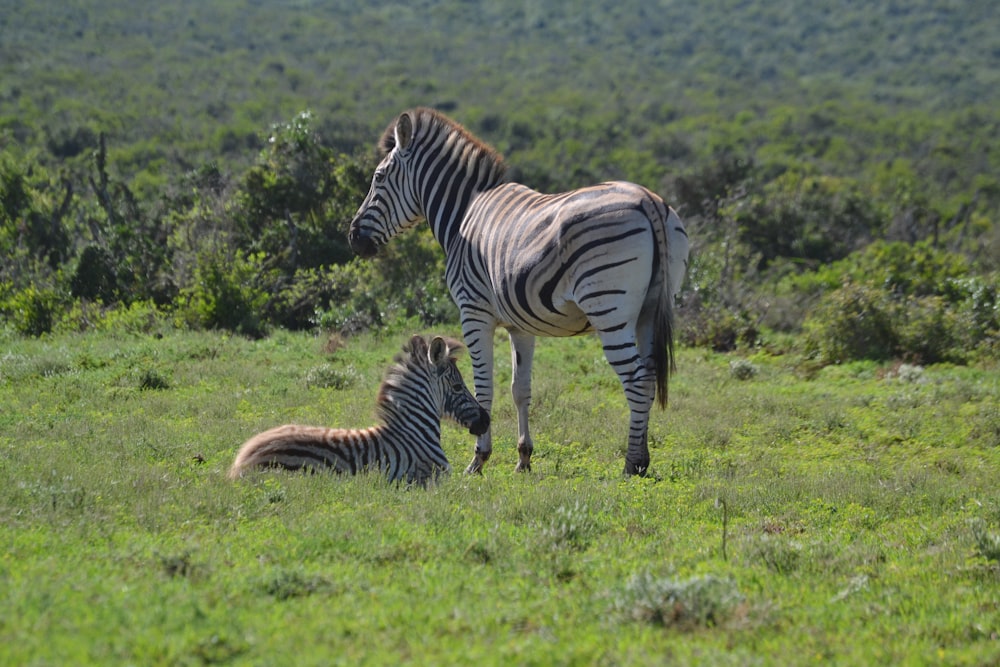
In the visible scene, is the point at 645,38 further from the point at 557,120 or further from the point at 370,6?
the point at 557,120

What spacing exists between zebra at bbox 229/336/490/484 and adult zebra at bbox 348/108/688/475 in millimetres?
716

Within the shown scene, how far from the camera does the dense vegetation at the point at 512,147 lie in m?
17.4

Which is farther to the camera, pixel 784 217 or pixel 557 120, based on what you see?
pixel 557 120

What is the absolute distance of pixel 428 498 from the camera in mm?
7086

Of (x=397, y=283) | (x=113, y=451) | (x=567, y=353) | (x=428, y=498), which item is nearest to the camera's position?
(x=428, y=498)

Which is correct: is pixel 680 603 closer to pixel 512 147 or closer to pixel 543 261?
pixel 543 261

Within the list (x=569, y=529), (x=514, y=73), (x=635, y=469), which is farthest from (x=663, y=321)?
(x=514, y=73)

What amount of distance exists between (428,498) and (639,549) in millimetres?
1572

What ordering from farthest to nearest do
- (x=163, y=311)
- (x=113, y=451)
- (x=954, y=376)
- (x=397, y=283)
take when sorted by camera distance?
(x=397, y=283) < (x=163, y=311) < (x=954, y=376) < (x=113, y=451)

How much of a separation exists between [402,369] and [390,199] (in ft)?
9.20

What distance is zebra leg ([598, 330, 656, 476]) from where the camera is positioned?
875 centimetres

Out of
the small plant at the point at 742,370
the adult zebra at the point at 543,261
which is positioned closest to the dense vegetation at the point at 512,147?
the small plant at the point at 742,370

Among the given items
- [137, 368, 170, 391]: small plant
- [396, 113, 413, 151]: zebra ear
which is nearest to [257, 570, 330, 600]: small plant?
[396, 113, 413, 151]: zebra ear

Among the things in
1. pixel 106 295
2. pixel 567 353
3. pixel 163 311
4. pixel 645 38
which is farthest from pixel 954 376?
pixel 645 38
